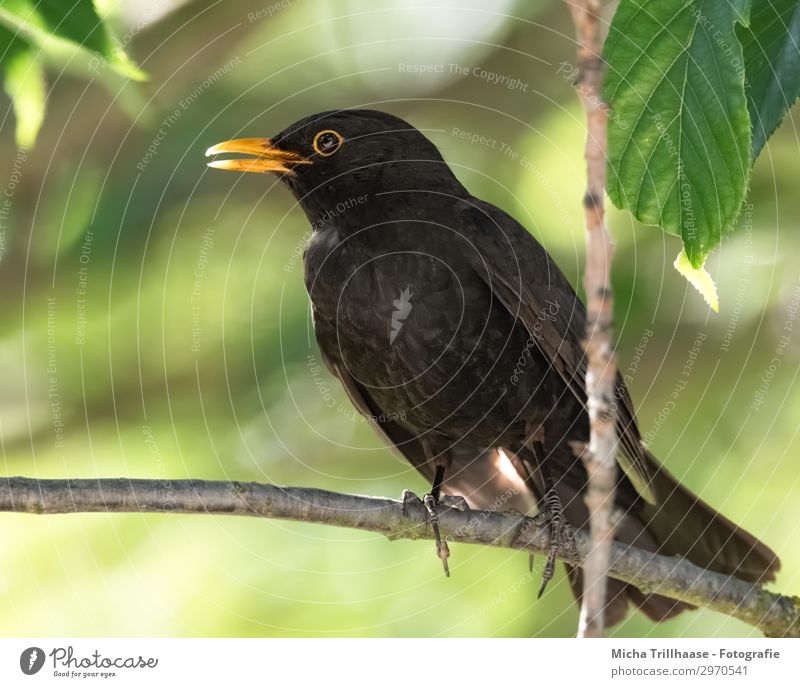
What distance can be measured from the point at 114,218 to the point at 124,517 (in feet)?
5.61

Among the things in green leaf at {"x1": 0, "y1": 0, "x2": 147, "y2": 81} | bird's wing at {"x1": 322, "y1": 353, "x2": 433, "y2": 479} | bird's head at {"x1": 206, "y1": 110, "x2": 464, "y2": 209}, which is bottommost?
bird's wing at {"x1": 322, "y1": 353, "x2": 433, "y2": 479}

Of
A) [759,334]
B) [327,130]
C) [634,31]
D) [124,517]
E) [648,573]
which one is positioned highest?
[327,130]

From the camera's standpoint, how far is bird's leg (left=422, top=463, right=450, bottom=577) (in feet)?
14.0

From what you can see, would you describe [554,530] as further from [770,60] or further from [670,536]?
[770,60]

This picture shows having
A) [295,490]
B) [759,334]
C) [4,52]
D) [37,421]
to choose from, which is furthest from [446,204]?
[37,421]

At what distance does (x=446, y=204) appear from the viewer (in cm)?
458

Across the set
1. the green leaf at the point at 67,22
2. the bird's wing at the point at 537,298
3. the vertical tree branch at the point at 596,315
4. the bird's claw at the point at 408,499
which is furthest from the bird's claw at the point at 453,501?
the vertical tree branch at the point at 596,315

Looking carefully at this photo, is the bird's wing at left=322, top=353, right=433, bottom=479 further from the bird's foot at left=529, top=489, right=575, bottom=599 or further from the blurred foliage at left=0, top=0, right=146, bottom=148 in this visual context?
the blurred foliage at left=0, top=0, right=146, bottom=148

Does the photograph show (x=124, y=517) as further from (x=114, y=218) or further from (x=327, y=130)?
(x=327, y=130)

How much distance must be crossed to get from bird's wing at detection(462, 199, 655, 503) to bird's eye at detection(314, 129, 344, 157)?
2.15ft

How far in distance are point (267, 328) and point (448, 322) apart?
2.17m

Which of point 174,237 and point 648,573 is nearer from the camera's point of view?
point 648,573

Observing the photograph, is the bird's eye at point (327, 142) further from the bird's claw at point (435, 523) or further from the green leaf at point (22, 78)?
the bird's claw at point (435, 523)

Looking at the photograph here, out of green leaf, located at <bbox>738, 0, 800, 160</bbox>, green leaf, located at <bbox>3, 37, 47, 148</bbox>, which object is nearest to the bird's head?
green leaf, located at <bbox>3, 37, 47, 148</bbox>
